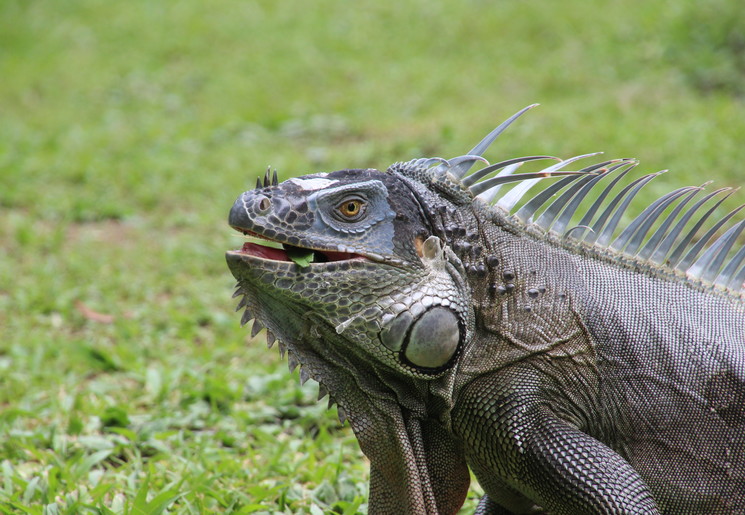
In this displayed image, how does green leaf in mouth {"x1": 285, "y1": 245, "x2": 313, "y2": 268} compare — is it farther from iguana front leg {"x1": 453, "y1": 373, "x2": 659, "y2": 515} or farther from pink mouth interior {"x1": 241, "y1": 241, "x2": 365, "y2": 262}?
iguana front leg {"x1": 453, "y1": 373, "x2": 659, "y2": 515}

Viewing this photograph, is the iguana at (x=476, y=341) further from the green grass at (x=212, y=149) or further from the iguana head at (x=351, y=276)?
the green grass at (x=212, y=149)

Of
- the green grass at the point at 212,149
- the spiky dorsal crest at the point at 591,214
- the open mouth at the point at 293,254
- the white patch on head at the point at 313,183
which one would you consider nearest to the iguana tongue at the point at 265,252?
the open mouth at the point at 293,254

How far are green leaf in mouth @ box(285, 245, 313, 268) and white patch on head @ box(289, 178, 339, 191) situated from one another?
20 centimetres

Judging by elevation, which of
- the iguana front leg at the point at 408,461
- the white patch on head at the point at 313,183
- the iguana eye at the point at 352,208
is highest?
the white patch on head at the point at 313,183

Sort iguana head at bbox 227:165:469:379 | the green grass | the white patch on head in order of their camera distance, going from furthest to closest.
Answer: the green grass, the white patch on head, iguana head at bbox 227:165:469:379

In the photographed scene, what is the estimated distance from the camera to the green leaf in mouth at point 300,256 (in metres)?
2.58

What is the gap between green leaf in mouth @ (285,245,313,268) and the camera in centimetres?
258

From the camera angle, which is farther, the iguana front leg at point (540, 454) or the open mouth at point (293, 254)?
the open mouth at point (293, 254)

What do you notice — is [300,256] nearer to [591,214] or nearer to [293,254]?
[293,254]

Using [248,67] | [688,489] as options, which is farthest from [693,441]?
[248,67]

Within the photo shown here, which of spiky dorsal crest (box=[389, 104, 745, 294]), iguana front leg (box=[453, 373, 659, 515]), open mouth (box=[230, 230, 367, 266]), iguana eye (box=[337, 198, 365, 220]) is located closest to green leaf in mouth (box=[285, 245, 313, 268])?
open mouth (box=[230, 230, 367, 266])

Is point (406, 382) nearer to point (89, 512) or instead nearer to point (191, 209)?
point (89, 512)

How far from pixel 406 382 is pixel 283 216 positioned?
27.4 inches

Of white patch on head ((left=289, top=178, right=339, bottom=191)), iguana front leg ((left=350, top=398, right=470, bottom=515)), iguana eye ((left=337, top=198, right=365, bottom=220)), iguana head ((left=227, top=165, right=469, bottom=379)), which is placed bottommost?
iguana front leg ((left=350, top=398, right=470, bottom=515))
